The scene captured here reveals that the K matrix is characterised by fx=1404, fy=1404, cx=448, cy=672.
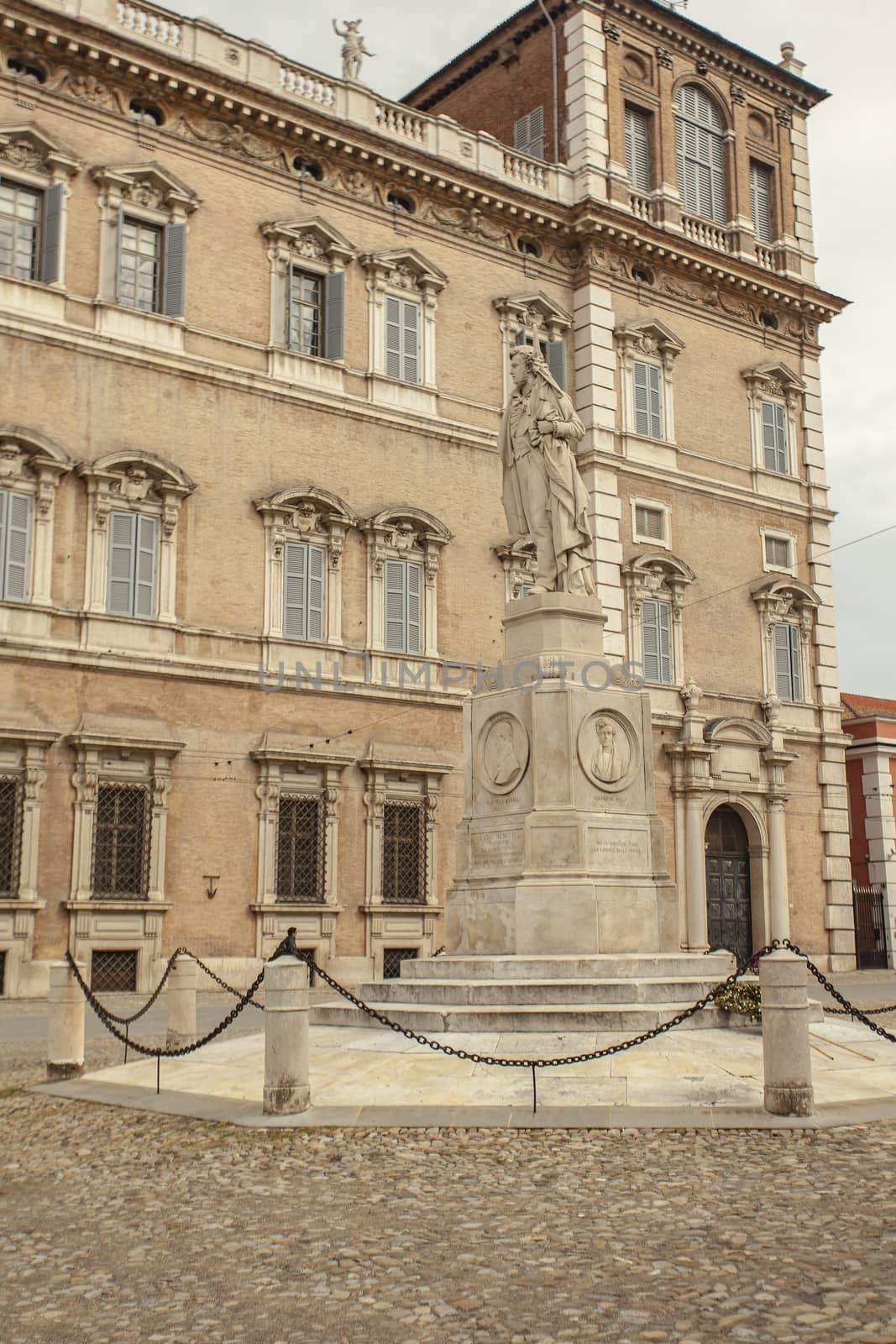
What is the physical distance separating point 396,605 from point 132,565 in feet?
16.2

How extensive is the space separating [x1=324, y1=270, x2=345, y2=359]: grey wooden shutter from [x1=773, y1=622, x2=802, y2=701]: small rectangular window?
11.3 metres

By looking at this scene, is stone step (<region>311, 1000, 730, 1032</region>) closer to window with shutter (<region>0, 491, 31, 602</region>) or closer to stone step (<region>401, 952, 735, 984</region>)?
stone step (<region>401, 952, 735, 984</region>)

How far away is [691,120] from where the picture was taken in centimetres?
3112

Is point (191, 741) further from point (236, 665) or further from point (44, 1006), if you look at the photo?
point (44, 1006)

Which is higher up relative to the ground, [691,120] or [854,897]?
[691,120]

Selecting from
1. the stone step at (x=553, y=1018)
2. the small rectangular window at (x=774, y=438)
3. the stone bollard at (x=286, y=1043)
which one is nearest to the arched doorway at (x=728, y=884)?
the small rectangular window at (x=774, y=438)

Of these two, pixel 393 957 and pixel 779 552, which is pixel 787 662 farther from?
pixel 393 957

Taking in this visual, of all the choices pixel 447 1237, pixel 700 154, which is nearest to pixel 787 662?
pixel 700 154

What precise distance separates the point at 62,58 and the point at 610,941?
56.8 ft

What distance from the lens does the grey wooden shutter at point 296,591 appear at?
919 inches

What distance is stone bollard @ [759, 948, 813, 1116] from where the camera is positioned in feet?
29.1

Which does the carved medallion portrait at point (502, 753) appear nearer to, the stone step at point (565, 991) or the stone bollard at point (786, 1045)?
the stone step at point (565, 991)

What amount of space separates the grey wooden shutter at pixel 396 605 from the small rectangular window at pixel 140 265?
5888 millimetres

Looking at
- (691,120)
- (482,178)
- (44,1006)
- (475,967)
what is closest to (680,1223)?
(475,967)
